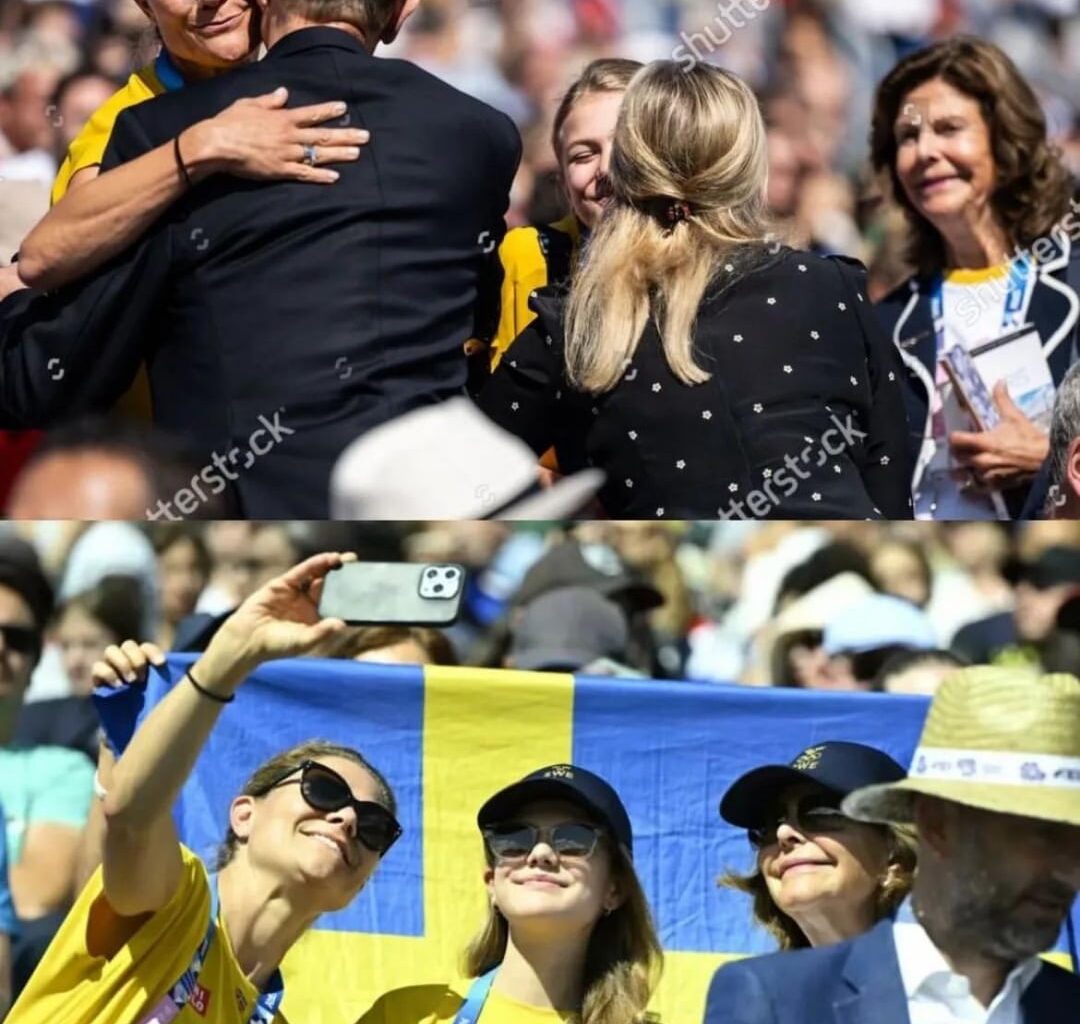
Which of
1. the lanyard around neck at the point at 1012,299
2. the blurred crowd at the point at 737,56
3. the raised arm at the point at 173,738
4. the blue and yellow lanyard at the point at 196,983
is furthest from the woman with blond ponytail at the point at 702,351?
the blurred crowd at the point at 737,56

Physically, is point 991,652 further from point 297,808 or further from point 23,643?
point 23,643

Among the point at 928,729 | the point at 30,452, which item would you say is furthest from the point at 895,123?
the point at 928,729

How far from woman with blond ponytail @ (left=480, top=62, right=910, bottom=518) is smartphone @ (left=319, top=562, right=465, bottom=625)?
528mm

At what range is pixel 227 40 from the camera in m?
4.11

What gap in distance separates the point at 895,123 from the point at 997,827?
2.61 meters

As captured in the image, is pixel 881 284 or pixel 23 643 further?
pixel 881 284

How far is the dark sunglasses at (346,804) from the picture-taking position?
314cm

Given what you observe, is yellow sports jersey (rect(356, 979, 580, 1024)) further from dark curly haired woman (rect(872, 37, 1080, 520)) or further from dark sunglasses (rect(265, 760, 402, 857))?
dark curly haired woman (rect(872, 37, 1080, 520))

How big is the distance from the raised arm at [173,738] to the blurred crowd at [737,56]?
3.60 meters

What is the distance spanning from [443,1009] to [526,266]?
158 cm

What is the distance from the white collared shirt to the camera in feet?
9.22

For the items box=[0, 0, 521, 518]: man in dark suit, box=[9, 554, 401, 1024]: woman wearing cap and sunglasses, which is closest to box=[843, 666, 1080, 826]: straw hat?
box=[9, 554, 401, 1024]: woman wearing cap and sunglasses

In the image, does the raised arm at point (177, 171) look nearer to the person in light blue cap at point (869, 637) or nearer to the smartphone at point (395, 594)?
the smartphone at point (395, 594)

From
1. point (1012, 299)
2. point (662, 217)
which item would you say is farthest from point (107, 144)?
point (1012, 299)
